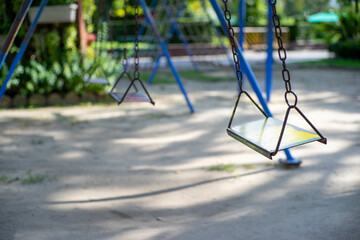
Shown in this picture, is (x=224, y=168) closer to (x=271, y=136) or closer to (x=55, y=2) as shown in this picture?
(x=271, y=136)

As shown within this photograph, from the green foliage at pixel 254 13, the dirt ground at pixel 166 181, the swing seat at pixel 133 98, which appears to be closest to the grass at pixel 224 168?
the dirt ground at pixel 166 181

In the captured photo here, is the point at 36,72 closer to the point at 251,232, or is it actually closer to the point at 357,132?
the point at 357,132

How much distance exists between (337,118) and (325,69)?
19.5ft

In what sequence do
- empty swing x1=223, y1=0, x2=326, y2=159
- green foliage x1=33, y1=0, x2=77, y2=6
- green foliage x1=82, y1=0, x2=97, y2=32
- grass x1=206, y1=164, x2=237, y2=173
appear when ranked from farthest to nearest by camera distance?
1. green foliage x1=82, y1=0, x2=97, y2=32
2. green foliage x1=33, y1=0, x2=77, y2=6
3. grass x1=206, y1=164, x2=237, y2=173
4. empty swing x1=223, y1=0, x2=326, y2=159

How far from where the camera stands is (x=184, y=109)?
18.4 feet

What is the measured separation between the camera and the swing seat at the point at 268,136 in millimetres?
1910

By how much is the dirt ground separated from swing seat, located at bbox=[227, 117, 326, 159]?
464mm

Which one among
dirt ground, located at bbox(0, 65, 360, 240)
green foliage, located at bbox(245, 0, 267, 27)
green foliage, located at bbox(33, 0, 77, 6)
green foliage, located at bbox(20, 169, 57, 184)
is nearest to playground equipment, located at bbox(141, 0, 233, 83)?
green foliage, located at bbox(33, 0, 77, 6)

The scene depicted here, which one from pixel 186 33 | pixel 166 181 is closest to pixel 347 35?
pixel 186 33

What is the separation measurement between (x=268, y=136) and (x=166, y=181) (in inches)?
42.4

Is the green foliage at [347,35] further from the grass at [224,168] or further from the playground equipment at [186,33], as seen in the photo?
the grass at [224,168]

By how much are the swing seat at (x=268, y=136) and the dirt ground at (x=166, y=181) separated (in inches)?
18.2

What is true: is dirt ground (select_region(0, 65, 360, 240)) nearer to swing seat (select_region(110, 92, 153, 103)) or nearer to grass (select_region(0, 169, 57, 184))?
grass (select_region(0, 169, 57, 184))

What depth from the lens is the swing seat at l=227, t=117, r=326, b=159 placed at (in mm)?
1910
